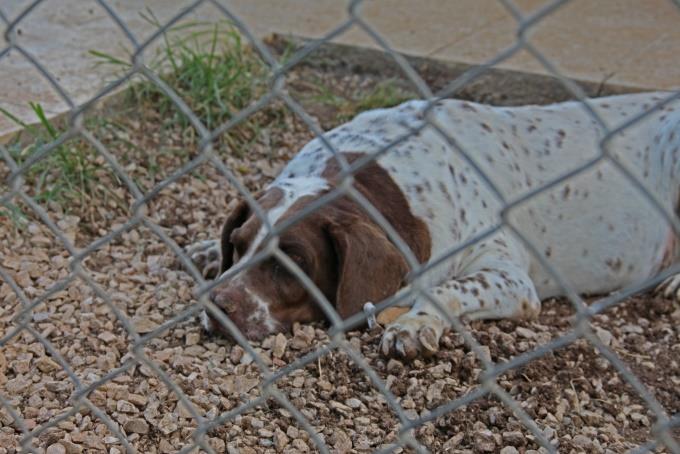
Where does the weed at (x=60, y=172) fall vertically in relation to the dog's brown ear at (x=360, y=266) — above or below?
above

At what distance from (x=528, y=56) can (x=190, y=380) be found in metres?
3.09

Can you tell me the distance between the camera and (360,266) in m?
3.45

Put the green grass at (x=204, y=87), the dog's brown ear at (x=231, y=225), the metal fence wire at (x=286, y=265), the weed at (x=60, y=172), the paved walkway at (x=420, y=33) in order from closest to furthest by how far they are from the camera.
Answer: the metal fence wire at (x=286, y=265) → the dog's brown ear at (x=231, y=225) → the weed at (x=60, y=172) → the green grass at (x=204, y=87) → the paved walkway at (x=420, y=33)

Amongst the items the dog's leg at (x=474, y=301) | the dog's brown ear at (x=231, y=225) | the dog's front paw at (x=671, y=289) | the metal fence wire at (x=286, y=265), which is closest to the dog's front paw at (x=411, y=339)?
the dog's leg at (x=474, y=301)

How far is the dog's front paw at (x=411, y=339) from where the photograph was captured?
328 centimetres

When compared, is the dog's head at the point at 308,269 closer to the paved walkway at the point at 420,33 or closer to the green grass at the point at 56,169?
the green grass at the point at 56,169

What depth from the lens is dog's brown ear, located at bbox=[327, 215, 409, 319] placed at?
11.3ft

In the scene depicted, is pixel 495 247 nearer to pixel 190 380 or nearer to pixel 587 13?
pixel 190 380

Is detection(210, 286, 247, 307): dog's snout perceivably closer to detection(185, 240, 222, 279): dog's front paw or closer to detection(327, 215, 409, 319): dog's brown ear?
detection(327, 215, 409, 319): dog's brown ear

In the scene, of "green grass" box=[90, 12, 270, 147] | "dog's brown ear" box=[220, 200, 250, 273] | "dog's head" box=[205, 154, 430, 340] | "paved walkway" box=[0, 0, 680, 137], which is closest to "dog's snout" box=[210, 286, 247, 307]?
"dog's head" box=[205, 154, 430, 340]

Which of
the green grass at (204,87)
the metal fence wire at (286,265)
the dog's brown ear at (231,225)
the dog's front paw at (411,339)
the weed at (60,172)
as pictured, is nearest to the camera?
the metal fence wire at (286,265)

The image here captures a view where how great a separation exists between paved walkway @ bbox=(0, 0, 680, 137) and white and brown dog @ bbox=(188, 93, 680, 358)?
3.86 feet

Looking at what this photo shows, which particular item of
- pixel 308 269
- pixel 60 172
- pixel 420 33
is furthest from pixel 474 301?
pixel 420 33

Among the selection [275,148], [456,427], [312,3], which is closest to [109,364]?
[456,427]
